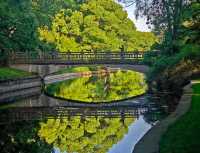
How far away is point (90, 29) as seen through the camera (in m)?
86.8

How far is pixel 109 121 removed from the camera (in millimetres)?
26297

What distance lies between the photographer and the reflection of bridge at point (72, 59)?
59.2 meters

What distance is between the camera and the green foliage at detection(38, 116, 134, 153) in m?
19.6

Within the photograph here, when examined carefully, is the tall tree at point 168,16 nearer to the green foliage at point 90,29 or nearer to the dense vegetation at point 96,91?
the dense vegetation at point 96,91

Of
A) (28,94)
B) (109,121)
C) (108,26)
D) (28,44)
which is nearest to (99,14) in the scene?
(108,26)

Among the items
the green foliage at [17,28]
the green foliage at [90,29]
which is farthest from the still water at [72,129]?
the green foliage at [90,29]

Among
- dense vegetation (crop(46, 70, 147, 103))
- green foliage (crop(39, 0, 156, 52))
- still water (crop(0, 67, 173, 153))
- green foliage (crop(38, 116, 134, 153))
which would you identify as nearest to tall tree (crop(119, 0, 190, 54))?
dense vegetation (crop(46, 70, 147, 103))

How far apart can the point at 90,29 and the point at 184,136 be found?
7117 centimetres

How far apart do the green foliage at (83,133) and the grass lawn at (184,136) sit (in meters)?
2.79

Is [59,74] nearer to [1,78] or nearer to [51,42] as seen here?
[51,42]

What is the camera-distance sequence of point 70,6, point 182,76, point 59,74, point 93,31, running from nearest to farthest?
point 182,76 → point 59,74 → point 93,31 → point 70,6

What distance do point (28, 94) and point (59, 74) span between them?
26.7 m

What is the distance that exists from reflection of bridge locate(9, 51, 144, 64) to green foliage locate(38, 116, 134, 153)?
31.8 meters

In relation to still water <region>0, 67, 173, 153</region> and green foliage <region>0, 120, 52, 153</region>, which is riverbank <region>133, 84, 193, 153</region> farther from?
green foliage <region>0, 120, 52, 153</region>
